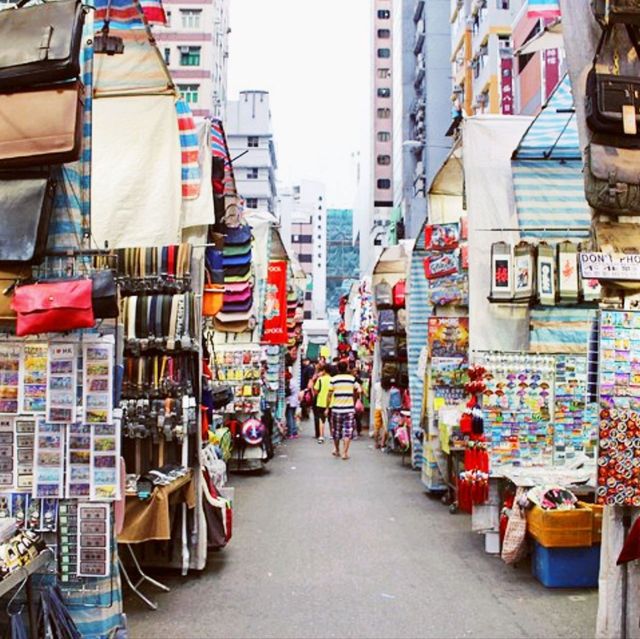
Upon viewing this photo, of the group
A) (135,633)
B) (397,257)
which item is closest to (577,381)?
(135,633)

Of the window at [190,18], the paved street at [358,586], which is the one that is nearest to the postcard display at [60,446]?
the paved street at [358,586]

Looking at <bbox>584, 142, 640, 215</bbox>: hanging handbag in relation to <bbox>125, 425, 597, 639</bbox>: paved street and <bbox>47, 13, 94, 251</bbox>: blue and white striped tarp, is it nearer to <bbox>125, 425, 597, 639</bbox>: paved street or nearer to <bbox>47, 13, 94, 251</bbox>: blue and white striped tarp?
<bbox>47, 13, 94, 251</bbox>: blue and white striped tarp

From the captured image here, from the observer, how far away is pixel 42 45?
3.99 meters

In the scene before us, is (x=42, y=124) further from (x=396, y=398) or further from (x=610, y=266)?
(x=396, y=398)

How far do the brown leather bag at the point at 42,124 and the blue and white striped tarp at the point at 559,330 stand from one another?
558 cm

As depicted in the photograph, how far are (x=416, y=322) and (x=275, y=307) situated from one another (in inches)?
149

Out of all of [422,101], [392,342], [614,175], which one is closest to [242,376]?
[392,342]

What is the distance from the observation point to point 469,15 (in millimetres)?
32125

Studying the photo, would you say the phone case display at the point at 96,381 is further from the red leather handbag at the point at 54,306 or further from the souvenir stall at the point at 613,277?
the souvenir stall at the point at 613,277

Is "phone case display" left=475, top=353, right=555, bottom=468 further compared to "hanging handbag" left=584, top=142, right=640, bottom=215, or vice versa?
"phone case display" left=475, top=353, right=555, bottom=468

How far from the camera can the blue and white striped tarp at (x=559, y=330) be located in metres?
8.27

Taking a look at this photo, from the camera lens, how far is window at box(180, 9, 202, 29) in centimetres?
4859

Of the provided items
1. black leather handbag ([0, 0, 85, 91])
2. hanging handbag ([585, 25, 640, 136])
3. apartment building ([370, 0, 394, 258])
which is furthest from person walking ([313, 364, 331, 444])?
apartment building ([370, 0, 394, 258])

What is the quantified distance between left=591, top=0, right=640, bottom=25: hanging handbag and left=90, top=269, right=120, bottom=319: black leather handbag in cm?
313
